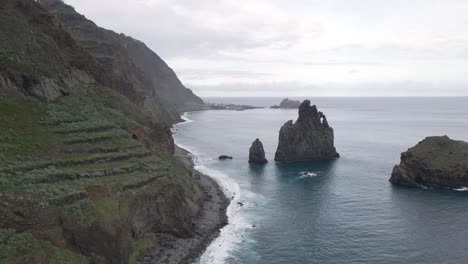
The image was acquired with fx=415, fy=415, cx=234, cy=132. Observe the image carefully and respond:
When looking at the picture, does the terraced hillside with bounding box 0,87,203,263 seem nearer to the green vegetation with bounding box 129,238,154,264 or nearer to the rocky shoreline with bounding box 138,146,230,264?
the green vegetation with bounding box 129,238,154,264

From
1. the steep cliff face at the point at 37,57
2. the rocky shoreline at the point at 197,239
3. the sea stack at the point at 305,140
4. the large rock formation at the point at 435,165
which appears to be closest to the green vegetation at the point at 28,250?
the rocky shoreline at the point at 197,239

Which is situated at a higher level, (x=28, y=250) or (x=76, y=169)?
(x=76, y=169)

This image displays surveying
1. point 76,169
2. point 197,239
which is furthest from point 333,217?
point 76,169

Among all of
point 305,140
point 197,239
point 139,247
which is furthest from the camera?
point 305,140

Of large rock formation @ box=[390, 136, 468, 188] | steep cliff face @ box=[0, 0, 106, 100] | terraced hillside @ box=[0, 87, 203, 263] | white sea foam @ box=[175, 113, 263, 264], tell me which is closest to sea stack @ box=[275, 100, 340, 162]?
white sea foam @ box=[175, 113, 263, 264]

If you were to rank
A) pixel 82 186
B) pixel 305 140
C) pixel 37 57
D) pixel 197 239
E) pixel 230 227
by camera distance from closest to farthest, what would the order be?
pixel 82 186, pixel 197 239, pixel 230 227, pixel 37 57, pixel 305 140

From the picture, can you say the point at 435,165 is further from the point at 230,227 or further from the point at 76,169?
the point at 76,169

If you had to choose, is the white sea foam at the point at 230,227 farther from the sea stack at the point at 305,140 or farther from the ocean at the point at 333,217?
the sea stack at the point at 305,140
